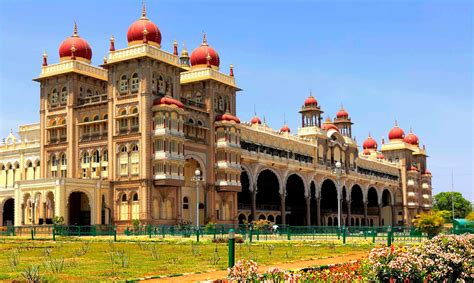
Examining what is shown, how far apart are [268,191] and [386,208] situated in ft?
132

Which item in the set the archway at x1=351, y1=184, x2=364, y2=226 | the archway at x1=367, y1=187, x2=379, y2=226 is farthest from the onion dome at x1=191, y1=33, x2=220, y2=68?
the archway at x1=367, y1=187, x2=379, y2=226

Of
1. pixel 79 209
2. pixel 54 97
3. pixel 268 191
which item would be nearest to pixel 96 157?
pixel 79 209

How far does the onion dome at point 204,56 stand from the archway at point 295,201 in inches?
1025

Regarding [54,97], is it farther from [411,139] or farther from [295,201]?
[411,139]

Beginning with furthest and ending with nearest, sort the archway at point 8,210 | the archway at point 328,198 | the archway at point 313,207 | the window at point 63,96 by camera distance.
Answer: the archway at point 328,198 < the archway at point 313,207 < the archway at point 8,210 < the window at point 63,96

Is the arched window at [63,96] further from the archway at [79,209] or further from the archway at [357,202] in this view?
the archway at [357,202]

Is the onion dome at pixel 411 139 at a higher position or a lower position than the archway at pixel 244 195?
higher

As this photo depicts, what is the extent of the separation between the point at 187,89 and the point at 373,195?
57838 mm

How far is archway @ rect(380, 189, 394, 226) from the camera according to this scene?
403 ft

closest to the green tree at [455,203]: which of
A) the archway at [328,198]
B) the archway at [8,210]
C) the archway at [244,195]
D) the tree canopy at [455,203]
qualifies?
the tree canopy at [455,203]

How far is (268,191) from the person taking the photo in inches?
3656

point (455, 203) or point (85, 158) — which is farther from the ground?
point (85, 158)

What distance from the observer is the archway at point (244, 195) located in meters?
81.6

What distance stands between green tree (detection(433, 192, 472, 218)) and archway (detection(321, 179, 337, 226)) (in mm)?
75723
